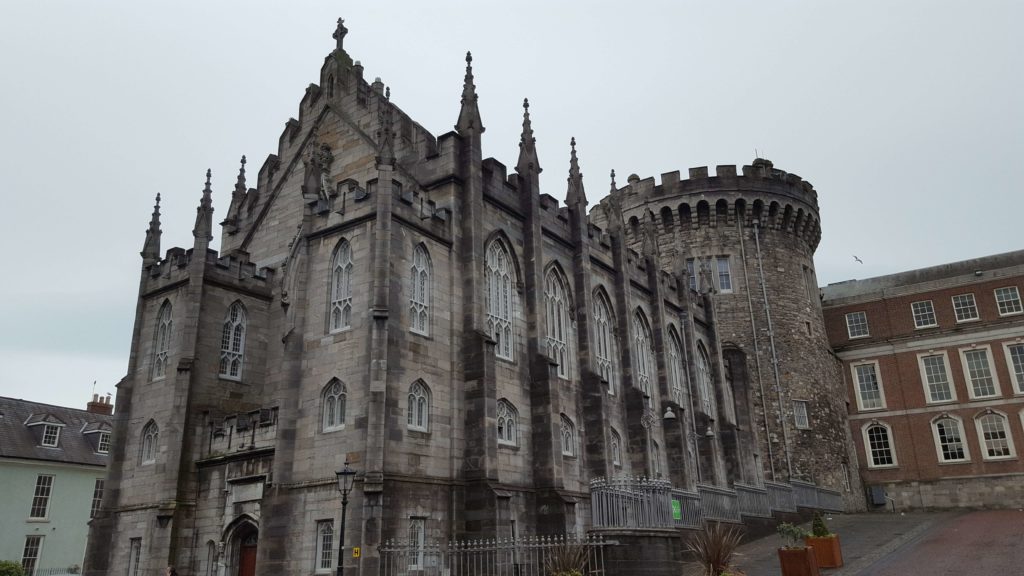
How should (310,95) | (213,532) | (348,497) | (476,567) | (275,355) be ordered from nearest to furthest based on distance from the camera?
(348,497), (476,567), (213,532), (275,355), (310,95)

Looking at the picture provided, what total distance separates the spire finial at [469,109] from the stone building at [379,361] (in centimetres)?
7

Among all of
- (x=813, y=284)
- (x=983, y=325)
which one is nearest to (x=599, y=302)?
(x=813, y=284)

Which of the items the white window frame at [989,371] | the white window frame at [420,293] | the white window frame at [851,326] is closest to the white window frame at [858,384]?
the white window frame at [851,326]

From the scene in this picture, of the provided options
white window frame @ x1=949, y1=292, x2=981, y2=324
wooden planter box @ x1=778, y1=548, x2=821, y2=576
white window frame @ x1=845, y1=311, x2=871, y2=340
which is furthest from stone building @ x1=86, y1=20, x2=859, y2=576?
white window frame @ x1=949, y1=292, x2=981, y2=324

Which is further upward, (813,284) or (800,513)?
(813,284)

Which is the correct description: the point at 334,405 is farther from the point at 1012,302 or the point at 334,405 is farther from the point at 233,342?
the point at 1012,302

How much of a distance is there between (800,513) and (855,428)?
14716 mm

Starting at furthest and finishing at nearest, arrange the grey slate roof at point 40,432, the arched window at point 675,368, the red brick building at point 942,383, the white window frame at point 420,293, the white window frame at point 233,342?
the red brick building at point 942,383
the grey slate roof at point 40,432
the arched window at point 675,368
the white window frame at point 233,342
the white window frame at point 420,293

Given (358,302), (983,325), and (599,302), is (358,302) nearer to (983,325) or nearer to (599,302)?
(599,302)

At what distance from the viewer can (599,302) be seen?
32.4m

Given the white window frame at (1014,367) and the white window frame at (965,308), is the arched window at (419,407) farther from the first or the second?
the white window frame at (965,308)

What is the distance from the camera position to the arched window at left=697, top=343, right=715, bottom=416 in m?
39.7

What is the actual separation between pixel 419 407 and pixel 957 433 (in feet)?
126

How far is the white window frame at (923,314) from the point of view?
4838 cm
